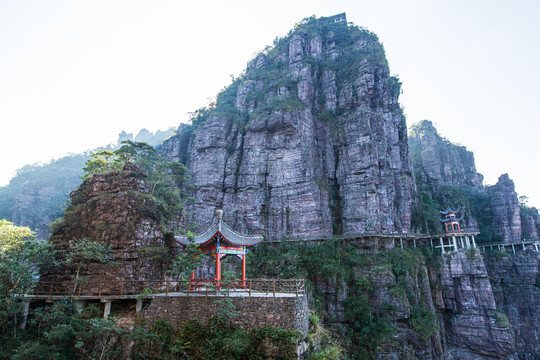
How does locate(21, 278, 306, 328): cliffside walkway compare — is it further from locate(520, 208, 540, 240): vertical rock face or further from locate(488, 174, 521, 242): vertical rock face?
locate(520, 208, 540, 240): vertical rock face

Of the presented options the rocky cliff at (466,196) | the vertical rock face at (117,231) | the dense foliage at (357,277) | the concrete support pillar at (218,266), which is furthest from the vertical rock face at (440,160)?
the vertical rock face at (117,231)

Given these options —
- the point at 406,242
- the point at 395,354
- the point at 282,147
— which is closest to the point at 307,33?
the point at 282,147

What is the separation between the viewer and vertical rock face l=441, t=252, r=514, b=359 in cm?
2709

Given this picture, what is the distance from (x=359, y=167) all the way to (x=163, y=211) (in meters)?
21.5

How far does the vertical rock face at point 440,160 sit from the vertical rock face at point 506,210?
5.68 metres

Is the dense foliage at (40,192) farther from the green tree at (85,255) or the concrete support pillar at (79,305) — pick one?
the concrete support pillar at (79,305)

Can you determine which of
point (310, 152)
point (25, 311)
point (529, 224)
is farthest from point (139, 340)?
point (529, 224)

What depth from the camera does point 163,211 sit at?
1812 cm

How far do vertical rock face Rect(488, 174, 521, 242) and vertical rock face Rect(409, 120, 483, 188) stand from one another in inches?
224

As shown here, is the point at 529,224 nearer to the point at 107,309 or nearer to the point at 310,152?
the point at 310,152

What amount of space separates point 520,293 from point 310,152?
91.9ft

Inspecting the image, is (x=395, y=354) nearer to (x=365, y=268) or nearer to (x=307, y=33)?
(x=365, y=268)

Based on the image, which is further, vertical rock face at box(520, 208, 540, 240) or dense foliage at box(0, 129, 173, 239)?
dense foliage at box(0, 129, 173, 239)

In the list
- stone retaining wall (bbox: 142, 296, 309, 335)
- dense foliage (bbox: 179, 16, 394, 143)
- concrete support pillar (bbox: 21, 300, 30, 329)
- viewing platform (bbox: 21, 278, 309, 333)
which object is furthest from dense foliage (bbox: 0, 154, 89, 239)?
stone retaining wall (bbox: 142, 296, 309, 335)
